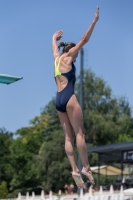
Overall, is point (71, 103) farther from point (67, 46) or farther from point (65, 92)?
point (67, 46)

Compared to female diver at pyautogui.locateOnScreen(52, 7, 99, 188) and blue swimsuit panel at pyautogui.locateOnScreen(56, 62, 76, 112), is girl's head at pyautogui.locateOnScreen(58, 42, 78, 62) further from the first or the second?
blue swimsuit panel at pyautogui.locateOnScreen(56, 62, 76, 112)

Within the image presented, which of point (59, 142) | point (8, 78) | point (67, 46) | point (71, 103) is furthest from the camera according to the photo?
point (59, 142)

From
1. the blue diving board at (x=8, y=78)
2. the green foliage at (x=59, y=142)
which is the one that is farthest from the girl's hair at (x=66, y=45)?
the green foliage at (x=59, y=142)

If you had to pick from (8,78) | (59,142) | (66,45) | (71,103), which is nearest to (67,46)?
(66,45)

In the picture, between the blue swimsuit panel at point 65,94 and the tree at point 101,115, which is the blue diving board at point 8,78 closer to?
the blue swimsuit panel at point 65,94

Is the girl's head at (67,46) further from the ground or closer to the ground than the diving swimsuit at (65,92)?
further from the ground

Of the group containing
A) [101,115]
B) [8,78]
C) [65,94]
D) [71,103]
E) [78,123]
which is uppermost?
[101,115]

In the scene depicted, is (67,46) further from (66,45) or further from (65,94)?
(65,94)

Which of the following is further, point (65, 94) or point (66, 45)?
point (66, 45)

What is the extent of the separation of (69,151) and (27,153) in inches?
2171

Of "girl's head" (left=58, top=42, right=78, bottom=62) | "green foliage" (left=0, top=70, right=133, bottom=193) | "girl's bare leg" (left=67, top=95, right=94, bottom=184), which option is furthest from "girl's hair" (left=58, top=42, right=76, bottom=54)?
"green foliage" (left=0, top=70, right=133, bottom=193)

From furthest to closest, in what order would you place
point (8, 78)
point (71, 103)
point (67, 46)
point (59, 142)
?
point (59, 142)
point (8, 78)
point (67, 46)
point (71, 103)

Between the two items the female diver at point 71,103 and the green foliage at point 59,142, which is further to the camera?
the green foliage at point 59,142

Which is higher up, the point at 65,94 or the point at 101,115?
the point at 101,115
